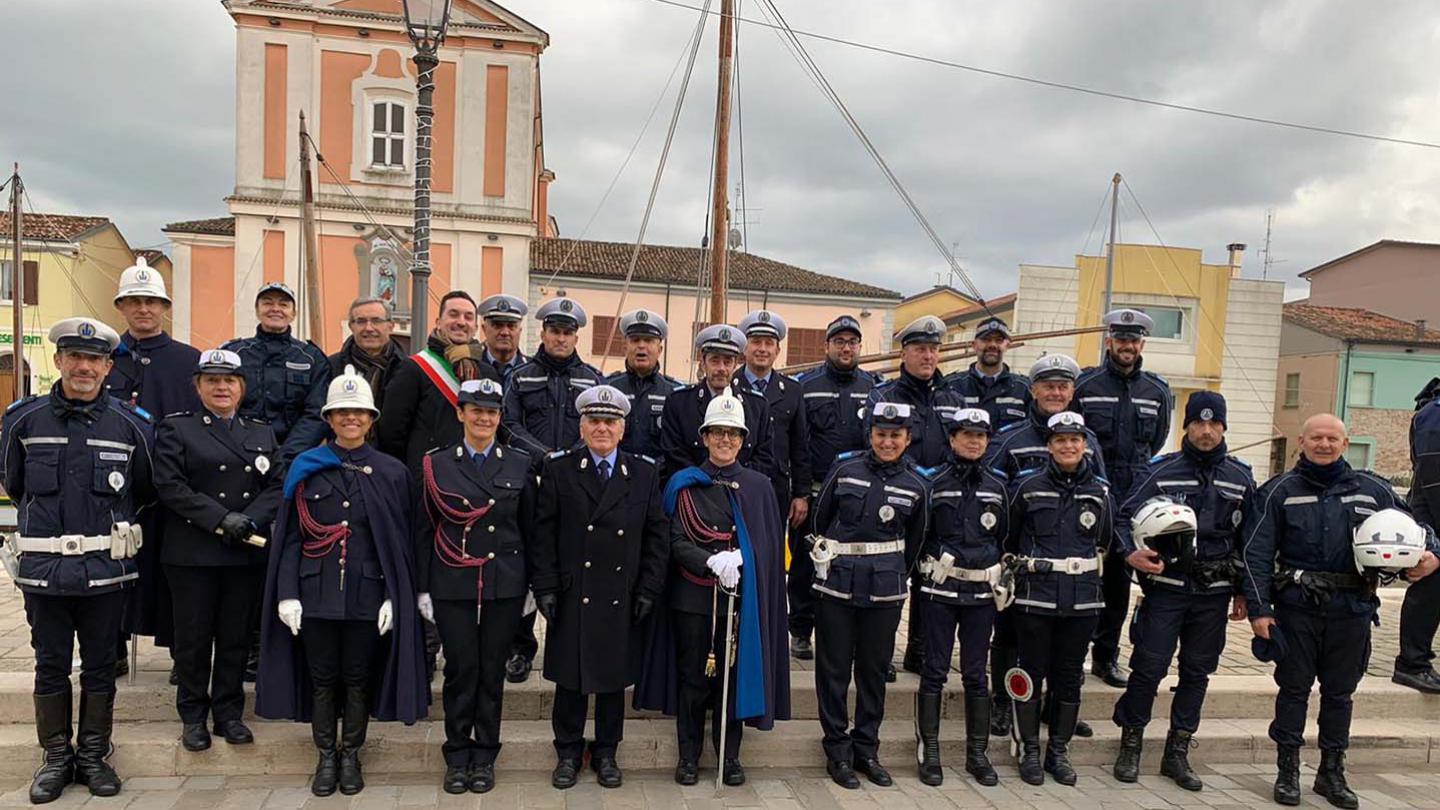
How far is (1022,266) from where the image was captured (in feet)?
90.5

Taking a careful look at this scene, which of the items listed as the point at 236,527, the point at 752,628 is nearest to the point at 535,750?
the point at 752,628

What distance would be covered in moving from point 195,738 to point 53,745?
0.68m

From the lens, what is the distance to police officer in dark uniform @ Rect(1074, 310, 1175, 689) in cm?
645

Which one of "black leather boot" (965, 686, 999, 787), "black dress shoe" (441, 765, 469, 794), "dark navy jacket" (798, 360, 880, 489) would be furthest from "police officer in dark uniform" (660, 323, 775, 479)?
"black dress shoe" (441, 765, 469, 794)

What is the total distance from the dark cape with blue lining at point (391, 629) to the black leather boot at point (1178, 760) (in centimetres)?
476

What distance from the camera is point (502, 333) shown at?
20.4ft

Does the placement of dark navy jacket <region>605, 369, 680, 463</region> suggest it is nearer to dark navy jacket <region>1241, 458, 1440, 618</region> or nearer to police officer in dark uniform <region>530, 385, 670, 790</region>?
police officer in dark uniform <region>530, 385, 670, 790</region>

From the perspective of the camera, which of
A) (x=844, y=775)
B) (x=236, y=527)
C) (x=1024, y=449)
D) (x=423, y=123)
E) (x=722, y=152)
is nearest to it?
(x=236, y=527)

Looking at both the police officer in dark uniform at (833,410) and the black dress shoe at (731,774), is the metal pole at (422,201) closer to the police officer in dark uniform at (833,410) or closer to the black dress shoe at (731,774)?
the police officer in dark uniform at (833,410)

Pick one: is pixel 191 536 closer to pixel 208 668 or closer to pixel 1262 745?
pixel 208 668

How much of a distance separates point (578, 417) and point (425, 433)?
98cm

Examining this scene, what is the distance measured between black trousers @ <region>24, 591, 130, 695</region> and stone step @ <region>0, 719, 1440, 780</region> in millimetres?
636

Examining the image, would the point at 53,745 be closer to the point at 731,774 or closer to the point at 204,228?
the point at 731,774

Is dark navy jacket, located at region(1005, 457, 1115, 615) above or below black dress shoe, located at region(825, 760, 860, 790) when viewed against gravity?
above
